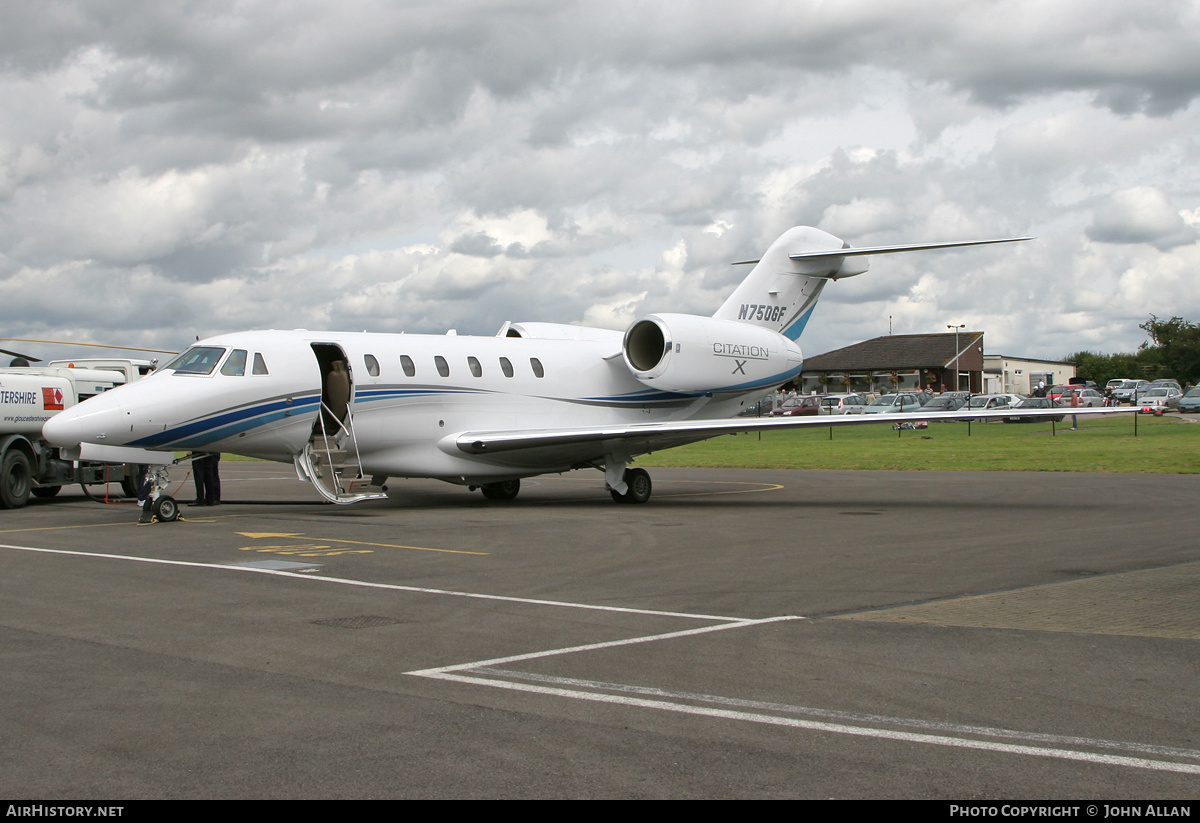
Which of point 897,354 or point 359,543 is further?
point 897,354

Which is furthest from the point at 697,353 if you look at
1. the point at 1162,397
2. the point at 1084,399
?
the point at 1162,397

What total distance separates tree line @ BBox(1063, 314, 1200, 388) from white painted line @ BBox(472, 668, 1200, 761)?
126953mm

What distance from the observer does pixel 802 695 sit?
6.54 metres

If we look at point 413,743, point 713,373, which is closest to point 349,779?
point 413,743

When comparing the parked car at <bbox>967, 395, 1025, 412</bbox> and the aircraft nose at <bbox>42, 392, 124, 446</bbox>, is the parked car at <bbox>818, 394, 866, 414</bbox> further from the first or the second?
the aircraft nose at <bbox>42, 392, 124, 446</bbox>

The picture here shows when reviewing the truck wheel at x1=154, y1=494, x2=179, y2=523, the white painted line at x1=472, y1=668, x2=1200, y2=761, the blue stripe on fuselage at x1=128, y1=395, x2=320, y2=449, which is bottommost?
the white painted line at x1=472, y1=668, x2=1200, y2=761

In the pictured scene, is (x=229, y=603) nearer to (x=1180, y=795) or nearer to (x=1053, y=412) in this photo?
(x=1180, y=795)

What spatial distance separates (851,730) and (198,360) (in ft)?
49.5

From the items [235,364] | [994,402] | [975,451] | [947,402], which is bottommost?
[975,451]

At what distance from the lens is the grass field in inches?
1246

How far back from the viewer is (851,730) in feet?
19.0

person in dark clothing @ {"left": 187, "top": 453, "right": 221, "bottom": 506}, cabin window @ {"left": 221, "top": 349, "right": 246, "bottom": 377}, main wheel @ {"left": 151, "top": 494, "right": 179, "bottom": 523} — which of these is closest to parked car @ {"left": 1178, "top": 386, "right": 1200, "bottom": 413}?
person in dark clothing @ {"left": 187, "top": 453, "right": 221, "bottom": 506}

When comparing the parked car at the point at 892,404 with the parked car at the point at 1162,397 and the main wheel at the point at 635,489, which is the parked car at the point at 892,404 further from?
the main wheel at the point at 635,489

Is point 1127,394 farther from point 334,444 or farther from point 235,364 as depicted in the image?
point 235,364
